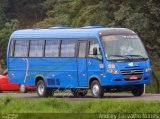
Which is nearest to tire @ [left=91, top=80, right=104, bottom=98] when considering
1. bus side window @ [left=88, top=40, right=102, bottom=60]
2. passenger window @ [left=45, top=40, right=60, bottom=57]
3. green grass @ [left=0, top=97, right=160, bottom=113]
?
bus side window @ [left=88, top=40, right=102, bottom=60]

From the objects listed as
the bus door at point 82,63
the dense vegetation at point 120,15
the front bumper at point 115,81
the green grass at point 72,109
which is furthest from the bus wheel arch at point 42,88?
the dense vegetation at point 120,15

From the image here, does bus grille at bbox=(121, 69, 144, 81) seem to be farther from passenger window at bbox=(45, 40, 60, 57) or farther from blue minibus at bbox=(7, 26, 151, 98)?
passenger window at bbox=(45, 40, 60, 57)

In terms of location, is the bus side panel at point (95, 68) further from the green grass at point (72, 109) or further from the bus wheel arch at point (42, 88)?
the green grass at point (72, 109)

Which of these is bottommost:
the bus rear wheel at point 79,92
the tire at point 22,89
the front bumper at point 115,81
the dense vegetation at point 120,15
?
the tire at point 22,89

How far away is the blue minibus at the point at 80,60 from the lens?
84.8ft

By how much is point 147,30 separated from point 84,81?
11.9 metres

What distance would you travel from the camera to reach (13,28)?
220 ft

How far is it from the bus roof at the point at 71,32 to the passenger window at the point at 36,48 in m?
0.26

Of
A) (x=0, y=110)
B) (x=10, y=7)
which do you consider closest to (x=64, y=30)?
(x=0, y=110)

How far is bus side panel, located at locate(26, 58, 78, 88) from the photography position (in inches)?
1092

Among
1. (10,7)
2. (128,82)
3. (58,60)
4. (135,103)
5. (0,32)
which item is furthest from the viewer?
(10,7)

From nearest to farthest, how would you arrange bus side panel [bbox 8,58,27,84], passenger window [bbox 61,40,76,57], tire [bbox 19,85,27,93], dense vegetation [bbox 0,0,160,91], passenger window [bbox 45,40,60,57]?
passenger window [bbox 61,40,76,57] → passenger window [bbox 45,40,60,57] → bus side panel [bbox 8,58,27,84] → tire [bbox 19,85,27,93] → dense vegetation [bbox 0,0,160,91]

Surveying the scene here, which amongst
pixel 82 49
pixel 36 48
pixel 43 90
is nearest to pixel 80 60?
pixel 82 49

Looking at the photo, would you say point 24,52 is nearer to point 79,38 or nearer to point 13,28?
point 79,38
